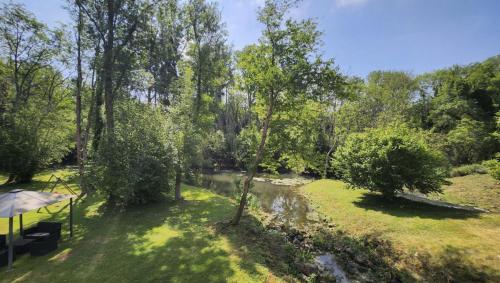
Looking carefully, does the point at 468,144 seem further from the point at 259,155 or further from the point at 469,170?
the point at 259,155

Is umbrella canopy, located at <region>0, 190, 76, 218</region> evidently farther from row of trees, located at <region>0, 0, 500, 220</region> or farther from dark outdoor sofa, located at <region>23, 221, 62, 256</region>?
row of trees, located at <region>0, 0, 500, 220</region>

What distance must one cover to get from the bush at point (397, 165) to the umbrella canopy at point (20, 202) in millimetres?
15775

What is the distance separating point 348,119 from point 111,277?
3142 cm

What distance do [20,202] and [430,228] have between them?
15003 mm

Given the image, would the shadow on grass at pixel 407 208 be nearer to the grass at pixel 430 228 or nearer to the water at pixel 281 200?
the grass at pixel 430 228

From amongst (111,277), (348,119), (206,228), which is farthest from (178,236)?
(348,119)

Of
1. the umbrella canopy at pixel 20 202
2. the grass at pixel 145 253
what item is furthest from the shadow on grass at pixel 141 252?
the umbrella canopy at pixel 20 202

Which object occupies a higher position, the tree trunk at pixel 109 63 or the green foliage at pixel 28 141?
the tree trunk at pixel 109 63

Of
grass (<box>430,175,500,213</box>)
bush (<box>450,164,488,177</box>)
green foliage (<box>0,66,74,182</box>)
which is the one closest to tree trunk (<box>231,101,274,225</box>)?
grass (<box>430,175,500,213</box>)

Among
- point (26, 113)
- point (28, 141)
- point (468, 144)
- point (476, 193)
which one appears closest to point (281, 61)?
point (476, 193)

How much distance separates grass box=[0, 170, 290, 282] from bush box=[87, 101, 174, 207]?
4.68 feet

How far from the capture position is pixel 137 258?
8812mm

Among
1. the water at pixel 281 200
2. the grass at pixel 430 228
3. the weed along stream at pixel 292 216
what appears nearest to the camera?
the grass at pixel 430 228

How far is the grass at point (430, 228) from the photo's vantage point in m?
8.27
